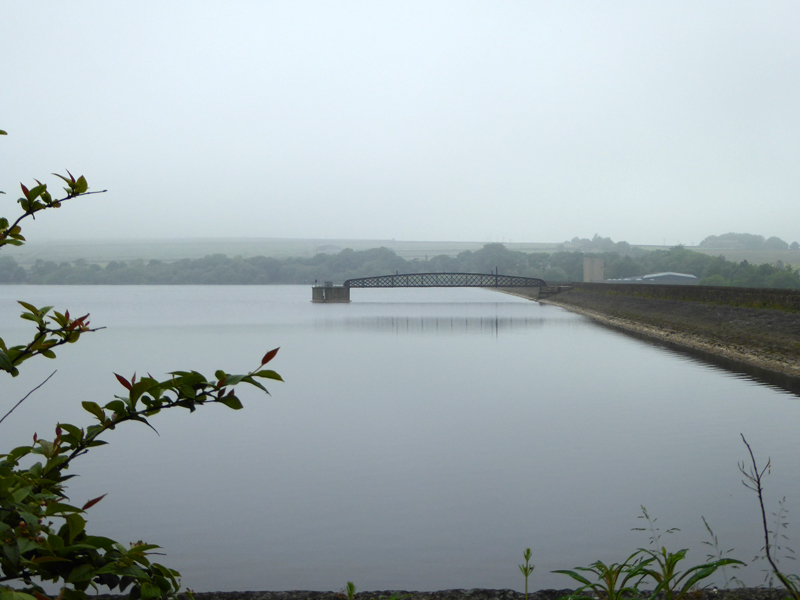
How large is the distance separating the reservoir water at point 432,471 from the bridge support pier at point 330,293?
8422 cm

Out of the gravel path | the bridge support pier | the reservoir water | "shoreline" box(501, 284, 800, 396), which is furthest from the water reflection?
the bridge support pier

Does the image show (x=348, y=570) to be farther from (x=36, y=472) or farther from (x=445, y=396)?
(x=445, y=396)

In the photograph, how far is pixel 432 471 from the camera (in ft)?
44.5

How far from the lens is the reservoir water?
8945 mm

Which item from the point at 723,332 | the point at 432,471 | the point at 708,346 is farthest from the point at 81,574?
the point at 723,332

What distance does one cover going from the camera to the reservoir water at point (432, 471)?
8945mm

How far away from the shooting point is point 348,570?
8.41m

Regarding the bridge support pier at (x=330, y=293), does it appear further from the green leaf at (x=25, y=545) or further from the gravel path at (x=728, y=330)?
the green leaf at (x=25, y=545)

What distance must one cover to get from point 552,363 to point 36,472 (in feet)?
102

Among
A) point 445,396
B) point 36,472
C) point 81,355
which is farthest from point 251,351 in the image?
point 36,472

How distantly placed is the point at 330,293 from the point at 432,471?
103267mm

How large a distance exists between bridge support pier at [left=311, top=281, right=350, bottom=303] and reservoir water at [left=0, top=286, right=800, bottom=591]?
84220mm

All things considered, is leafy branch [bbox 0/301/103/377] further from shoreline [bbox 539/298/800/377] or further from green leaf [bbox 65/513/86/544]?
shoreline [bbox 539/298/800/377]

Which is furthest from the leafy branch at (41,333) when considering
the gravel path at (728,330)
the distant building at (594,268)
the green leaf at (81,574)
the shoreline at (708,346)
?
the distant building at (594,268)
